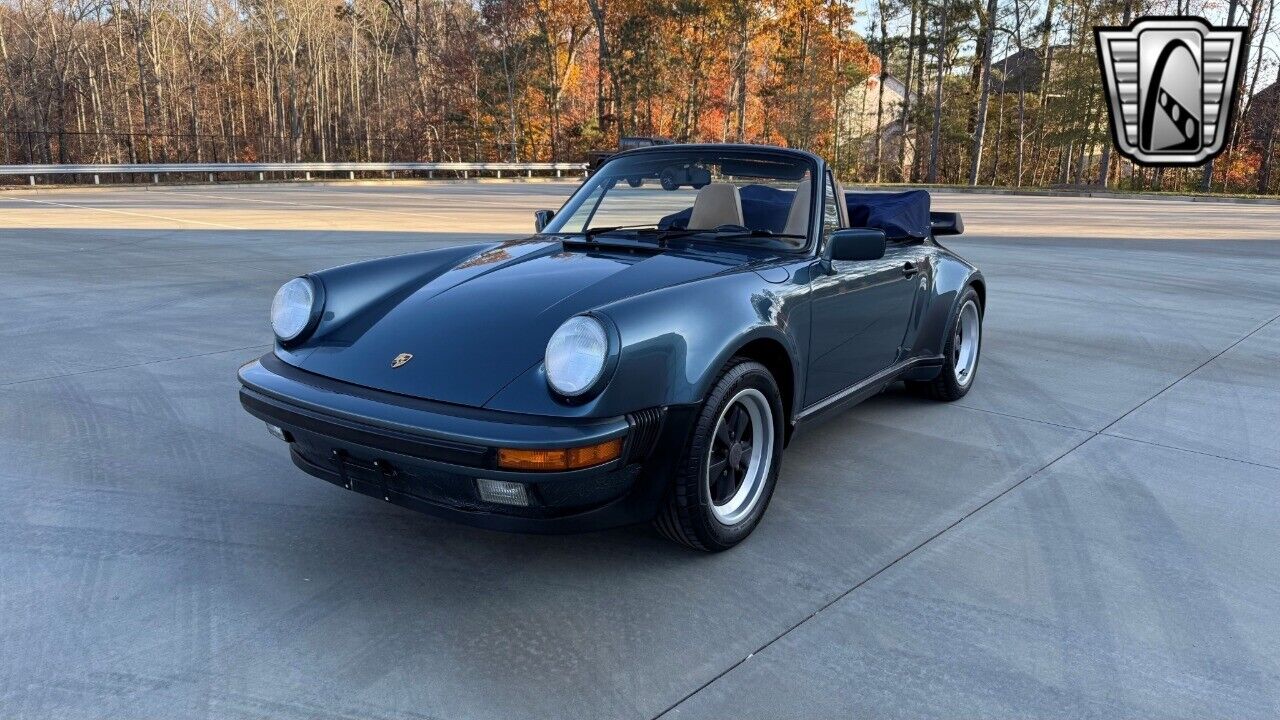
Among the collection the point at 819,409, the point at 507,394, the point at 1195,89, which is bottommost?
the point at 819,409

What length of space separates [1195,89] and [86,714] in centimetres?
2121

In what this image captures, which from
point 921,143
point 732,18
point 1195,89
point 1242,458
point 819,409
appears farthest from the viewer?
point 921,143

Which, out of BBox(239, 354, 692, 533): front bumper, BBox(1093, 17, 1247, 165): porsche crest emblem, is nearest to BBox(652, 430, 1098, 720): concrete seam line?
BBox(239, 354, 692, 533): front bumper

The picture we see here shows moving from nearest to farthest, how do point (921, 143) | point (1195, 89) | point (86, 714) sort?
1. point (86, 714)
2. point (1195, 89)
3. point (921, 143)

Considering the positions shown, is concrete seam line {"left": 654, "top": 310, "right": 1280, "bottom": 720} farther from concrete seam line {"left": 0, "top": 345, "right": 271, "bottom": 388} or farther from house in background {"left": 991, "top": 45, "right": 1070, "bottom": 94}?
house in background {"left": 991, "top": 45, "right": 1070, "bottom": 94}

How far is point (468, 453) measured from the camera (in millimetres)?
2379

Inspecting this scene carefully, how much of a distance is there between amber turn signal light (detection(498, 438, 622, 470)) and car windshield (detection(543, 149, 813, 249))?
1.49 m

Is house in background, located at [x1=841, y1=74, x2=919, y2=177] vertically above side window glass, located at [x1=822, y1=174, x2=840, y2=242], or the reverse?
house in background, located at [x1=841, y1=74, x2=919, y2=177]

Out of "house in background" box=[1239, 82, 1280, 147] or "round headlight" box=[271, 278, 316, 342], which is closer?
"round headlight" box=[271, 278, 316, 342]

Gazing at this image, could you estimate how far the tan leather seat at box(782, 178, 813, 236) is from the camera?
3686 millimetres

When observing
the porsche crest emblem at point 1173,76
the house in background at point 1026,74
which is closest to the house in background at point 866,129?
the house in background at point 1026,74

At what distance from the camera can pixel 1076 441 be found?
423 centimetres

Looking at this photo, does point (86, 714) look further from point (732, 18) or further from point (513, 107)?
point (732, 18)

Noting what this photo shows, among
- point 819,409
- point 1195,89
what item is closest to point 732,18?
point 1195,89
